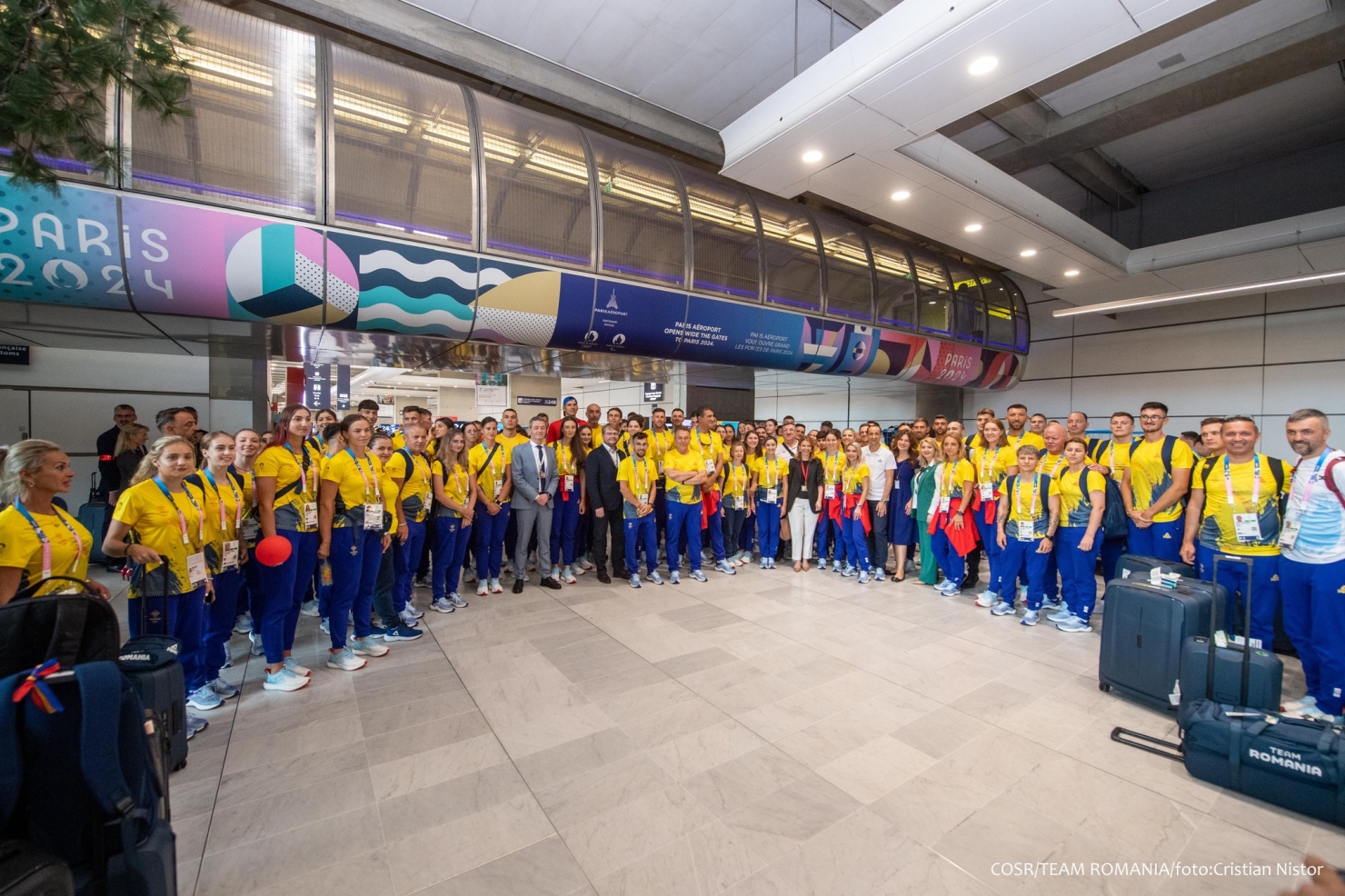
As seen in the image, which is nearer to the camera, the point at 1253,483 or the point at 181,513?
the point at 181,513

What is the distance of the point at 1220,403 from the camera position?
33.9ft

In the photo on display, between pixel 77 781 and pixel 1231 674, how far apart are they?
515cm

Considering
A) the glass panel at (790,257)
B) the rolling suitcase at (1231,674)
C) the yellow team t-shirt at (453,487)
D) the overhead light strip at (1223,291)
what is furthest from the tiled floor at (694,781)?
the overhead light strip at (1223,291)

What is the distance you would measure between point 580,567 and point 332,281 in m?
4.32

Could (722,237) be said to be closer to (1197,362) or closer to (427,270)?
(427,270)

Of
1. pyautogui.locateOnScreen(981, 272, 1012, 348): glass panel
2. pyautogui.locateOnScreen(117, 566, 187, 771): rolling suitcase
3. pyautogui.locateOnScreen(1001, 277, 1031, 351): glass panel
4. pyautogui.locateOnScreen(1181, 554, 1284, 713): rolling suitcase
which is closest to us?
pyautogui.locateOnScreen(117, 566, 187, 771): rolling suitcase

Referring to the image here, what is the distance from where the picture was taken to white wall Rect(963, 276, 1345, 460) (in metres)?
9.27

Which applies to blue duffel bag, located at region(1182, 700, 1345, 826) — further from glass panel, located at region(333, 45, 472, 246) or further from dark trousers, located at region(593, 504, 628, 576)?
glass panel, located at region(333, 45, 472, 246)

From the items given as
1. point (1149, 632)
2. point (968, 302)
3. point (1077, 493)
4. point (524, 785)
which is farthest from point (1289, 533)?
point (968, 302)

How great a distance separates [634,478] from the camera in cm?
662

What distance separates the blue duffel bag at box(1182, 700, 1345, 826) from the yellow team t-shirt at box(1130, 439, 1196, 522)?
292 cm

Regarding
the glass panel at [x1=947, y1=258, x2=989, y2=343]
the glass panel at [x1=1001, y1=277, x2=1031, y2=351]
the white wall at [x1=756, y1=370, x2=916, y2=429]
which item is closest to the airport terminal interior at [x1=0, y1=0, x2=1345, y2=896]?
the glass panel at [x1=947, y1=258, x2=989, y2=343]

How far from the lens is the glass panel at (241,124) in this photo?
173 inches

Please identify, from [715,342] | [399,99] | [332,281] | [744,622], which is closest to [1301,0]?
[715,342]
